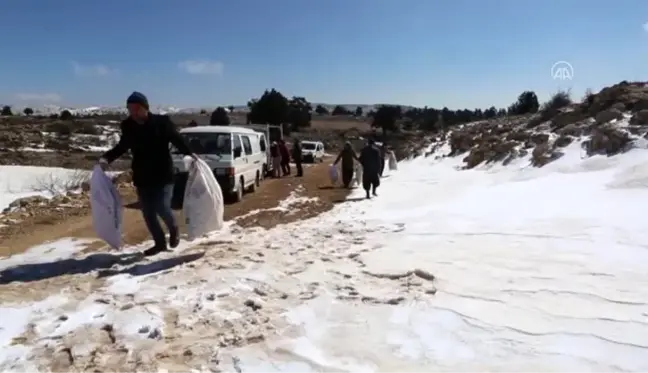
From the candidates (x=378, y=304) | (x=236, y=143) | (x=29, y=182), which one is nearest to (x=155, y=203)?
(x=378, y=304)

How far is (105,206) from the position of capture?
21.2 ft

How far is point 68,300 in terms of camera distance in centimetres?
488

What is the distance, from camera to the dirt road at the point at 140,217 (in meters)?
8.26

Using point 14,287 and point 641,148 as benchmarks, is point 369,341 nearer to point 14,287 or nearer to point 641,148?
point 14,287

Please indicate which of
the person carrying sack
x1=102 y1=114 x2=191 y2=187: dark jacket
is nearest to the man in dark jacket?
x1=102 y1=114 x2=191 y2=187: dark jacket

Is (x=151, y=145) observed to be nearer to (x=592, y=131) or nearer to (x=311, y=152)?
(x=592, y=131)

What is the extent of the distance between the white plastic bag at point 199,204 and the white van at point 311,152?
101ft

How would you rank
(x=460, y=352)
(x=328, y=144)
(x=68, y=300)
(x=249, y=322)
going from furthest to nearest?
(x=328, y=144)
(x=68, y=300)
(x=249, y=322)
(x=460, y=352)

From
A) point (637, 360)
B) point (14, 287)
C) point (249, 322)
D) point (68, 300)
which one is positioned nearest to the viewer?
point (637, 360)

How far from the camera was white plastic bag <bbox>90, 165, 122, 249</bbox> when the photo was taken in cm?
646

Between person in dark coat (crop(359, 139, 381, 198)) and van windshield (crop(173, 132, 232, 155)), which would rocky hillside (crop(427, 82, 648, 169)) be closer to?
person in dark coat (crop(359, 139, 381, 198))

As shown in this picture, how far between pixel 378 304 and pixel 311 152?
34123mm

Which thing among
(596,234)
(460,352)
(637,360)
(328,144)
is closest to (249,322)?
(460,352)

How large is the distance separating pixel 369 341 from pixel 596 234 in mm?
3628
